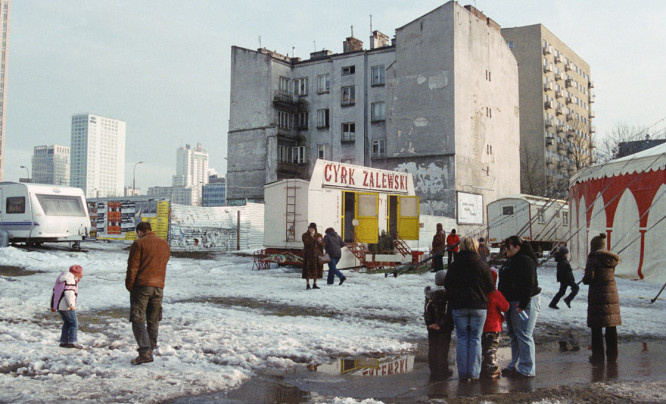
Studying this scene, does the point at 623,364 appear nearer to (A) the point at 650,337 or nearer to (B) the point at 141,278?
(A) the point at 650,337

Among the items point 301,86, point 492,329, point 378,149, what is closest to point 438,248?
point 492,329

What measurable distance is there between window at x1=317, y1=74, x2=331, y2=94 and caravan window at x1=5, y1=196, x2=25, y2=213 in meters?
27.9

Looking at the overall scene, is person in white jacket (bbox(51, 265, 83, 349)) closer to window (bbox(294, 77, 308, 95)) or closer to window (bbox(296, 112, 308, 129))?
window (bbox(296, 112, 308, 129))

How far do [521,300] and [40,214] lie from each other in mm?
21180

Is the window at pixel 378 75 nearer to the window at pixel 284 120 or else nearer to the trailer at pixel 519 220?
the window at pixel 284 120

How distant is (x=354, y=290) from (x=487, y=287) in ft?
25.8

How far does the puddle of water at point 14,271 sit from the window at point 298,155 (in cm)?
3022

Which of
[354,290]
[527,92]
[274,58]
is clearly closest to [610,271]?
[354,290]

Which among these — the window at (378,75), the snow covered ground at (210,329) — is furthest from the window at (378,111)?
the snow covered ground at (210,329)

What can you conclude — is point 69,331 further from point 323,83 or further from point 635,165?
point 323,83

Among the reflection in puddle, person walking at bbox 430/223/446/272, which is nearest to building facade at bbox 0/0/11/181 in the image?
person walking at bbox 430/223/446/272

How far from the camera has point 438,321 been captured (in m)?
7.39

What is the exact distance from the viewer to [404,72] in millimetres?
39750

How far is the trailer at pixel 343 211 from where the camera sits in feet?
59.4
